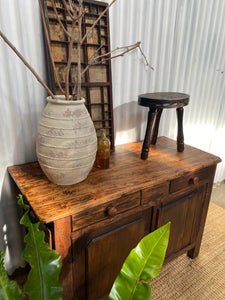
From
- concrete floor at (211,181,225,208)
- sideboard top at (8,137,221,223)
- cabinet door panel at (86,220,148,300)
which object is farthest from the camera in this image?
concrete floor at (211,181,225,208)

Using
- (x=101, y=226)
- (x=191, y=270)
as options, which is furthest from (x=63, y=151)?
(x=191, y=270)

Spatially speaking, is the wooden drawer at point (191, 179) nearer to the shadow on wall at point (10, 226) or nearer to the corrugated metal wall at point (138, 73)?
the corrugated metal wall at point (138, 73)

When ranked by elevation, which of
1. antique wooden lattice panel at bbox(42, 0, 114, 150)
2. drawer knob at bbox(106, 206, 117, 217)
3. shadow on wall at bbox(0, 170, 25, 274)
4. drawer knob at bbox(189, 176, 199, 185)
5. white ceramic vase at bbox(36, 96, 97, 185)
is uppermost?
antique wooden lattice panel at bbox(42, 0, 114, 150)

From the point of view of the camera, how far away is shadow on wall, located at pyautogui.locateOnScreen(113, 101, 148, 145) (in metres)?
1.54

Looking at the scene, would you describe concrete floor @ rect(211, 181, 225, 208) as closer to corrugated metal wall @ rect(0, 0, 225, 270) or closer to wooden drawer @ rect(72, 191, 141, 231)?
corrugated metal wall @ rect(0, 0, 225, 270)

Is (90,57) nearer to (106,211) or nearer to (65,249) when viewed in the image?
(106,211)

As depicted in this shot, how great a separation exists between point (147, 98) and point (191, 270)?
1.19 meters

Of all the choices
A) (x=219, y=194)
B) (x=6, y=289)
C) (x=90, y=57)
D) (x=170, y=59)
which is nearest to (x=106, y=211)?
(x=6, y=289)

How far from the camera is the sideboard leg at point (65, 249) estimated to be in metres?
0.87

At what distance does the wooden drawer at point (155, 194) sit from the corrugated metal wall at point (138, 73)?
53cm

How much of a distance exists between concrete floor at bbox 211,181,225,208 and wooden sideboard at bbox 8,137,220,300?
3.30 ft

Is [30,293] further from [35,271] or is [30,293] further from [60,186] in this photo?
[60,186]

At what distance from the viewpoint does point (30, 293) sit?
832 mm

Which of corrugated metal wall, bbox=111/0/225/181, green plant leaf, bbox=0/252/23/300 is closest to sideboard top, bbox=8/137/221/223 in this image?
green plant leaf, bbox=0/252/23/300
